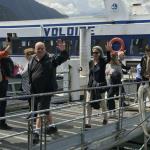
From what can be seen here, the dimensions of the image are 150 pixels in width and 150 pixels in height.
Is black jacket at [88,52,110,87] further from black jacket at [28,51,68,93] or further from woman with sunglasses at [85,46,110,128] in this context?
black jacket at [28,51,68,93]

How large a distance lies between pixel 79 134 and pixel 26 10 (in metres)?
130

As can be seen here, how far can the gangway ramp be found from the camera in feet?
21.8

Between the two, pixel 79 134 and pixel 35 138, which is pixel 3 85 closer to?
pixel 79 134

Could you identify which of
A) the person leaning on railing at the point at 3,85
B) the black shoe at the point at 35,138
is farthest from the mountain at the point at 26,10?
the black shoe at the point at 35,138

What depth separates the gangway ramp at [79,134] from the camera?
21.8ft

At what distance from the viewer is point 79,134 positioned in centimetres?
705

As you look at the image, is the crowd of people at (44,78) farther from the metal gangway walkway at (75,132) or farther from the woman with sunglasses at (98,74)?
the metal gangway walkway at (75,132)

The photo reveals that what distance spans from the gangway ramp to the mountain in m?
105

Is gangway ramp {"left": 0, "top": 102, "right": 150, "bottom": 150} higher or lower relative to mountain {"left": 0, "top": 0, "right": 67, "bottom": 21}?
lower

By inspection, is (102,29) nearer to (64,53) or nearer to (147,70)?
(147,70)

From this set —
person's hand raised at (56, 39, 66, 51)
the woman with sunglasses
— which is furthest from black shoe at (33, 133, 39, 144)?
the woman with sunglasses

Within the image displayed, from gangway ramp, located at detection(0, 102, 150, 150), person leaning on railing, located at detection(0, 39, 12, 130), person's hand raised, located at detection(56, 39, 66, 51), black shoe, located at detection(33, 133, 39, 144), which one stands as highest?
person's hand raised, located at detection(56, 39, 66, 51)

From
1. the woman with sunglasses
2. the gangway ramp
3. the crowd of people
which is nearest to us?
the gangway ramp

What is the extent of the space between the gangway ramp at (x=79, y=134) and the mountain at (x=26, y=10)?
346ft
